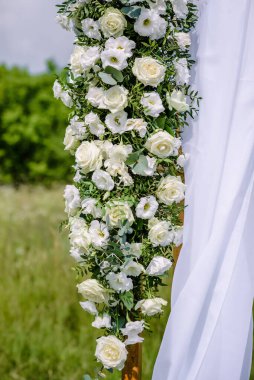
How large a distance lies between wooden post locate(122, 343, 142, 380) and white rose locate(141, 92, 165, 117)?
888mm

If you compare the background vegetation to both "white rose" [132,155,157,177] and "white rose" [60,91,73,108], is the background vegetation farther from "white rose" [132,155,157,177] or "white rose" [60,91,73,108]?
"white rose" [132,155,157,177]

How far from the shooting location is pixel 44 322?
4695 millimetres

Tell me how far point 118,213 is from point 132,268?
213 millimetres

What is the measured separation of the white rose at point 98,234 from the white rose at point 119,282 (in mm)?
117

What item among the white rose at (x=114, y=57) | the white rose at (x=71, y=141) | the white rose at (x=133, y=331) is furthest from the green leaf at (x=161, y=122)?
the white rose at (x=133, y=331)

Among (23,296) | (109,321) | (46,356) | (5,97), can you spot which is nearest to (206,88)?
(109,321)

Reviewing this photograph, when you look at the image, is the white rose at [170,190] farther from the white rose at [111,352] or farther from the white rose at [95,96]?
the white rose at [111,352]

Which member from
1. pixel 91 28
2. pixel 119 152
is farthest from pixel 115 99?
pixel 91 28

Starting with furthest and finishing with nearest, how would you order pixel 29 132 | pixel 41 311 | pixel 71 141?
pixel 29 132 < pixel 41 311 < pixel 71 141

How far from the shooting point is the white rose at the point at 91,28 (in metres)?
2.20

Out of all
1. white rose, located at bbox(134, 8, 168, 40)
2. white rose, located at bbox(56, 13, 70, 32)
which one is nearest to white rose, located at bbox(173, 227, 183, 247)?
white rose, located at bbox(134, 8, 168, 40)

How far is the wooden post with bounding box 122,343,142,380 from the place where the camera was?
238 centimetres

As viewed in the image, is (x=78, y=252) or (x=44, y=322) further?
(x=44, y=322)

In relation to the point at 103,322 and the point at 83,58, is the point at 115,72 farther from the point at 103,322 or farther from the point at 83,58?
the point at 103,322
